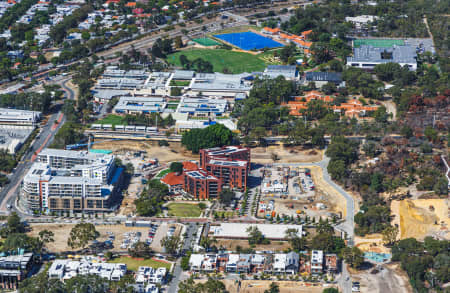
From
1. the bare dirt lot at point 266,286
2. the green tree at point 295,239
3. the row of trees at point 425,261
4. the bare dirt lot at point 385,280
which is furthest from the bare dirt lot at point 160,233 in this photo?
the row of trees at point 425,261

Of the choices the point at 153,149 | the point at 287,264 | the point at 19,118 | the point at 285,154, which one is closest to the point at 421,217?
the point at 287,264

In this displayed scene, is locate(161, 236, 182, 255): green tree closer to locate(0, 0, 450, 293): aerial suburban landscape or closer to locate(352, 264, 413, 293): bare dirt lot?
locate(0, 0, 450, 293): aerial suburban landscape

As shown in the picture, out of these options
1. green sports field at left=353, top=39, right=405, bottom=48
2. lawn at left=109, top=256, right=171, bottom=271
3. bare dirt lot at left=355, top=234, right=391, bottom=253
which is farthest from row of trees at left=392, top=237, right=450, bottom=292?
green sports field at left=353, top=39, right=405, bottom=48

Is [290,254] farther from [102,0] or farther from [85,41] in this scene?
[102,0]

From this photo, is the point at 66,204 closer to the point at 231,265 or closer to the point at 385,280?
the point at 231,265

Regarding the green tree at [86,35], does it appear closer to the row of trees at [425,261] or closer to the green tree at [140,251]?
the green tree at [140,251]
